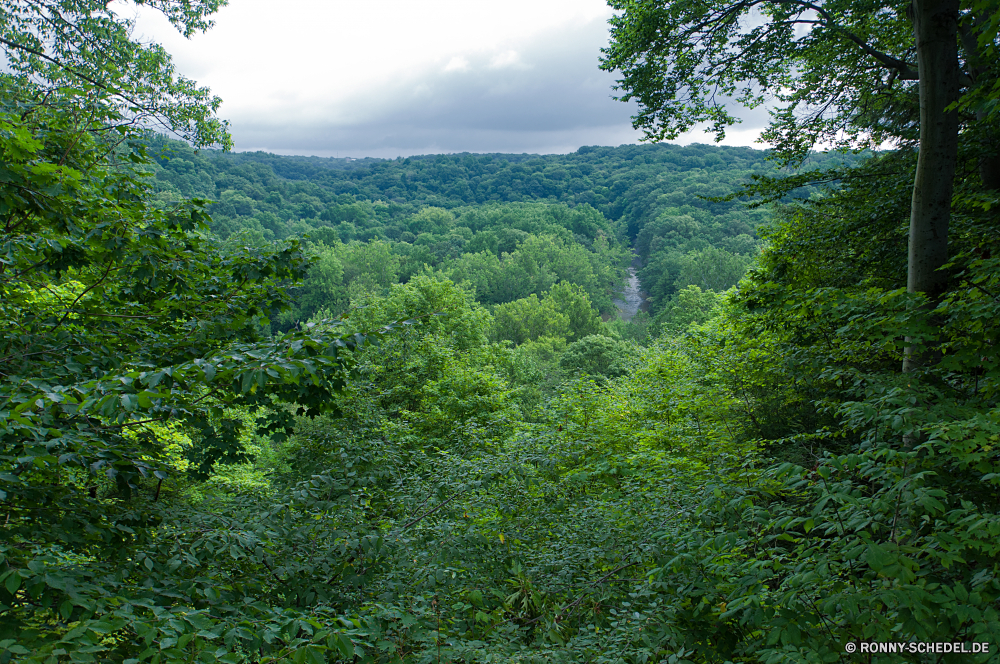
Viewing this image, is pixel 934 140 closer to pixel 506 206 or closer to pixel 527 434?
pixel 527 434

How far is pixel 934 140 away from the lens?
193 inches

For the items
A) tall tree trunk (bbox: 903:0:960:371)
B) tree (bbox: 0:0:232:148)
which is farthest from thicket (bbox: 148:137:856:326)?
tall tree trunk (bbox: 903:0:960:371)

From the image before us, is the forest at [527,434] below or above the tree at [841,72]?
below

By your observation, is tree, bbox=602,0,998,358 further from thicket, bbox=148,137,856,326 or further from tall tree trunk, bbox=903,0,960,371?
thicket, bbox=148,137,856,326

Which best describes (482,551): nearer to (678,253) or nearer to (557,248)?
(557,248)

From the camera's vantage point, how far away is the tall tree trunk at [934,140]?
Answer: 477cm

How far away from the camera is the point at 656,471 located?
6926 mm

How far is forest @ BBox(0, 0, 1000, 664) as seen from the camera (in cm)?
265

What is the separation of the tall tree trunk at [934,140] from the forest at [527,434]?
28 mm

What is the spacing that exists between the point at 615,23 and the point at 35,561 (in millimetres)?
8542

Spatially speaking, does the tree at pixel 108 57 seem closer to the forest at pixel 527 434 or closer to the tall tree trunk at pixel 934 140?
the forest at pixel 527 434

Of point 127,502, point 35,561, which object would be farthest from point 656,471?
point 35,561

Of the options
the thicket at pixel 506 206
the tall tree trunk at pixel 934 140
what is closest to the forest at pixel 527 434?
the tall tree trunk at pixel 934 140

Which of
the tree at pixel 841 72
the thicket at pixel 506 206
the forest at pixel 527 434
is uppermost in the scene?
the thicket at pixel 506 206
